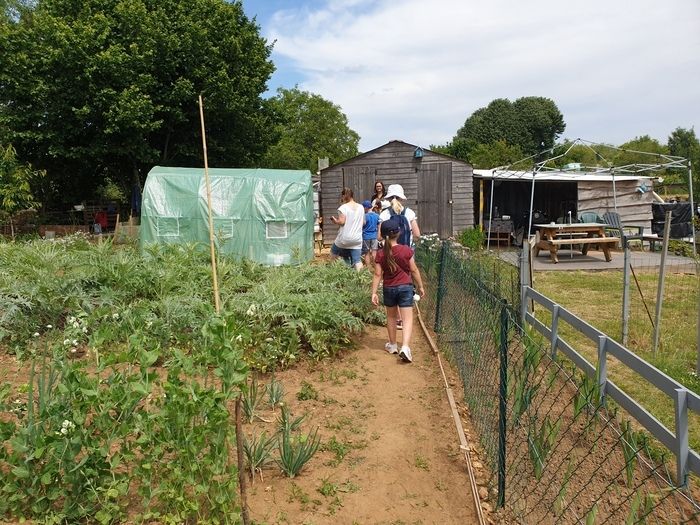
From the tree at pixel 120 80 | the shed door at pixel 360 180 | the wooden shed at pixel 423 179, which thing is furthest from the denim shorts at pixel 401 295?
the tree at pixel 120 80

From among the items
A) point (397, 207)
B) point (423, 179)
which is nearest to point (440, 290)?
point (397, 207)

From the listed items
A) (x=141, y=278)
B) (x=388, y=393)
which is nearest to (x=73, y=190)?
(x=141, y=278)

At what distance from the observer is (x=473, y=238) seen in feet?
50.2

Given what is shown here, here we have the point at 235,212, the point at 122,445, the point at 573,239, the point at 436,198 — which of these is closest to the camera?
the point at 122,445

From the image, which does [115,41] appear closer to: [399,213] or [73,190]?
[73,190]

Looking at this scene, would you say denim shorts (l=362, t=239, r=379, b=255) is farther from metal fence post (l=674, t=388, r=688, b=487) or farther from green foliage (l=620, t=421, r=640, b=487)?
metal fence post (l=674, t=388, r=688, b=487)

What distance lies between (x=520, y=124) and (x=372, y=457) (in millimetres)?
60739

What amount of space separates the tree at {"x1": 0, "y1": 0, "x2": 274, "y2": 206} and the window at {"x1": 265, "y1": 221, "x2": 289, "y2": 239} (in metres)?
9.76

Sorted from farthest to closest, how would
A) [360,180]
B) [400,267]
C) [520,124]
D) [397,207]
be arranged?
[520,124]
[360,180]
[397,207]
[400,267]

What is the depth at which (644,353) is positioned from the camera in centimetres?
564

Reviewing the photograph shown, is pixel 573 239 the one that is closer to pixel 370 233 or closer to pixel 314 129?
pixel 370 233

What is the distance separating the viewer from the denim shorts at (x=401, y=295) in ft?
17.0

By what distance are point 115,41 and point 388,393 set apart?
18584mm

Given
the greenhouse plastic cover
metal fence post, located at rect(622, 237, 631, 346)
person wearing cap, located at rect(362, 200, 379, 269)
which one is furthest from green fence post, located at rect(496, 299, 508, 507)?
the greenhouse plastic cover
